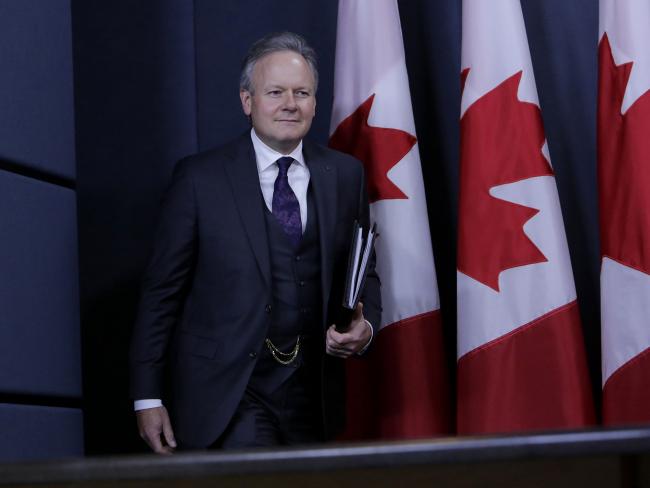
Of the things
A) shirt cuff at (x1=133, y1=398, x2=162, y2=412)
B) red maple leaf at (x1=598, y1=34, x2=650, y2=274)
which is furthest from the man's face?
red maple leaf at (x1=598, y1=34, x2=650, y2=274)

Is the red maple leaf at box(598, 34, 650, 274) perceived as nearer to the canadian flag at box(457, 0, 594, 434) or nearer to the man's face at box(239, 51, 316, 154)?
the canadian flag at box(457, 0, 594, 434)

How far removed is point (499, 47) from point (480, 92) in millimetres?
121

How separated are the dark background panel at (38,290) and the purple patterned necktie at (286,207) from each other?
0.49 meters

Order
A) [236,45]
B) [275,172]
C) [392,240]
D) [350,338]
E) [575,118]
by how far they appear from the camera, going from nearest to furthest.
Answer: [350,338], [275,172], [392,240], [575,118], [236,45]

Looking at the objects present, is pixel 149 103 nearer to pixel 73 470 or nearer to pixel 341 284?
pixel 341 284

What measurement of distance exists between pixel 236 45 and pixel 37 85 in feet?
2.93

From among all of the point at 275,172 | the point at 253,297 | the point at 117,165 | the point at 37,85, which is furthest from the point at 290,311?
the point at 117,165

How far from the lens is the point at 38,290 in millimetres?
2117

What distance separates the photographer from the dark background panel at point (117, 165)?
9.21 feet

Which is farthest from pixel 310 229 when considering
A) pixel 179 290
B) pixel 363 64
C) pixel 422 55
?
pixel 422 55

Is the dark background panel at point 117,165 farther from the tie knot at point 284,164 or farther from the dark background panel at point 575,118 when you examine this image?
the dark background panel at point 575,118

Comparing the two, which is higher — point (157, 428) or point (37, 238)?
point (37, 238)

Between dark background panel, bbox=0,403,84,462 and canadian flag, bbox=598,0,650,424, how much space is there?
124cm

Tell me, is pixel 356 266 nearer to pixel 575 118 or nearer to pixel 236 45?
pixel 575 118
